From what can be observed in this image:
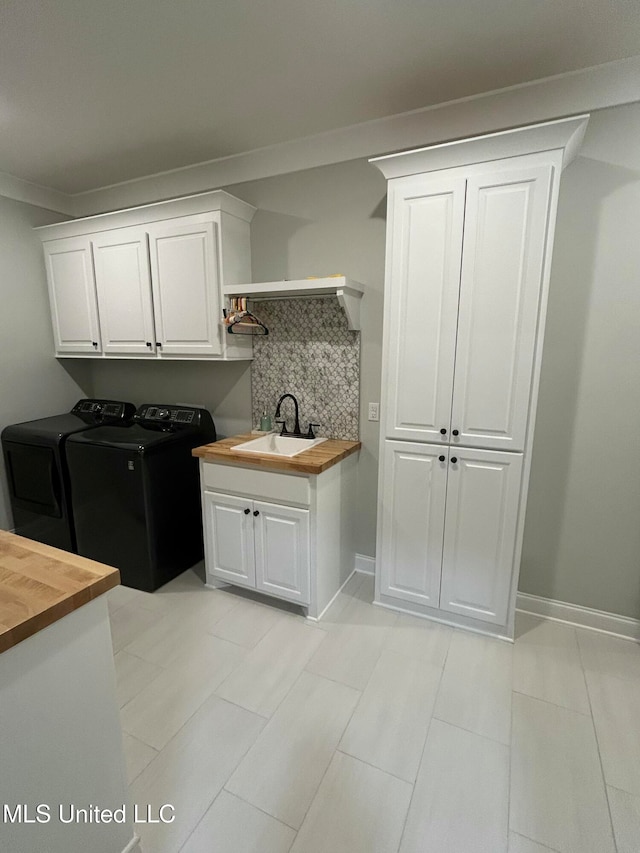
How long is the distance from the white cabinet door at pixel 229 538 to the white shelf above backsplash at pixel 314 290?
117 centimetres

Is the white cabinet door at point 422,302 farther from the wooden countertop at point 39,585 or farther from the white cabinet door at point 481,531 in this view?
the wooden countertop at point 39,585

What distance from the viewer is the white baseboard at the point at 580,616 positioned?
6.84ft

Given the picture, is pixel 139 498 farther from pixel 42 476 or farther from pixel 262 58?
pixel 262 58

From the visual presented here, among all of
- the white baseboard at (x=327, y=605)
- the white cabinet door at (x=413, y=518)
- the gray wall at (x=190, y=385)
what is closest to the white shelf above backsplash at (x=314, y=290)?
the gray wall at (x=190, y=385)

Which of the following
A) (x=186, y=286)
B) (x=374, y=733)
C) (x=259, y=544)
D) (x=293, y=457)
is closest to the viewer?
(x=374, y=733)

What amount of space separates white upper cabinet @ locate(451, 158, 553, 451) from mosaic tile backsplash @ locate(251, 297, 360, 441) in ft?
2.38

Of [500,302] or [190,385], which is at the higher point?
[500,302]

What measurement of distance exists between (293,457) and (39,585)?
1284 millimetres

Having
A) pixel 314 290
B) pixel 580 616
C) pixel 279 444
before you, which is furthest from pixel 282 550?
pixel 580 616

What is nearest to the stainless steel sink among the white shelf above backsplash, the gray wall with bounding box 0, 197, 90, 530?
the white shelf above backsplash

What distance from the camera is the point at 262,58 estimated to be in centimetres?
170

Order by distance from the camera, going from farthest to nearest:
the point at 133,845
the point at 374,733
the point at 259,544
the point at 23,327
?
the point at 23,327 < the point at 259,544 < the point at 374,733 < the point at 133,845

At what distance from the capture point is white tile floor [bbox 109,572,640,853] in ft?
4.18

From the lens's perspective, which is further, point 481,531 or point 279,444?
point 279,444
